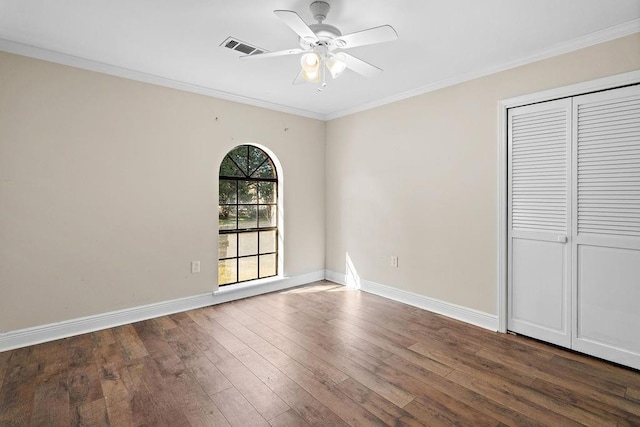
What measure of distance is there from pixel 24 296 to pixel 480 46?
14.3 feet

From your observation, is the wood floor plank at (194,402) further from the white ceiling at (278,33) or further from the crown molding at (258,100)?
the crown molding at (258,100)

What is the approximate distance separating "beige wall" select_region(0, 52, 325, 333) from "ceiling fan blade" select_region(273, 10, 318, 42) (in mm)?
2087

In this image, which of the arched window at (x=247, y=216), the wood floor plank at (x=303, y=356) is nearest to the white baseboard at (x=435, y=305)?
the arched window at (x=247, y=216)

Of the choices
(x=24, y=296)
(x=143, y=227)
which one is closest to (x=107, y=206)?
(x=143, y=227)

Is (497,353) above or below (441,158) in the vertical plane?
below

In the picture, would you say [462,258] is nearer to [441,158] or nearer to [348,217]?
[441,158]

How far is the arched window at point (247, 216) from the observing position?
4074mm

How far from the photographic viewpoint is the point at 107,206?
3121 mm

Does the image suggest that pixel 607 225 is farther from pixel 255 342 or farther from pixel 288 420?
pixel 255 342

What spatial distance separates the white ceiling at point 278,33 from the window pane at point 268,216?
1.68 meters

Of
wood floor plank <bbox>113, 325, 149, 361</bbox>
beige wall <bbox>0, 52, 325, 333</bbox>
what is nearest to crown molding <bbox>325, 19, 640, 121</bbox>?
beige wall <bbox>0, 52, 325, 333</bbox>

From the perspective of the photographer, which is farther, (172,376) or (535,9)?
(172,376)

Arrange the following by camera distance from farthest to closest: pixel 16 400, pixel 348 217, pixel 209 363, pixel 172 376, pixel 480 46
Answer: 1. pixel 348 217
2. pixel 480 46
3. pixel 209 363
4. pixel 172 376
5. pixel 16 400

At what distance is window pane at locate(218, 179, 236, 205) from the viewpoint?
4027mm
